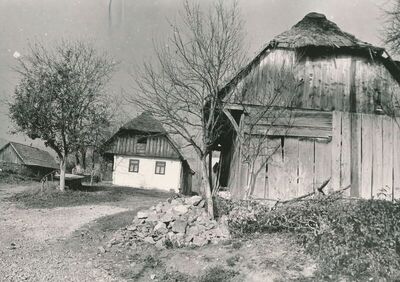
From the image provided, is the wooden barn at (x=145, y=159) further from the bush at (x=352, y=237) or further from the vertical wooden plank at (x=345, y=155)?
the bush at (x=352, y=237)

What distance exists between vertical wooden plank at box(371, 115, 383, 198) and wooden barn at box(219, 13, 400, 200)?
0.03 meters

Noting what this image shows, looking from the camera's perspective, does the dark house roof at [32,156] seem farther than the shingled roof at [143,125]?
Yes

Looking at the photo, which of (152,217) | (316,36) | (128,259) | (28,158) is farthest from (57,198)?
→ (28,158)

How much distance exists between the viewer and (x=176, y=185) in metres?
35.0

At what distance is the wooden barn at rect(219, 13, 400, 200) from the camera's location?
508 inches

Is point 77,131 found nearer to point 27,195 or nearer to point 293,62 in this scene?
point 27,195

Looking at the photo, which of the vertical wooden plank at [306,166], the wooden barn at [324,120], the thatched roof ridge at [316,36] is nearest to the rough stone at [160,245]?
the wooden barn at [324,120]

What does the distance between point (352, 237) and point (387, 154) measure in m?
6.41

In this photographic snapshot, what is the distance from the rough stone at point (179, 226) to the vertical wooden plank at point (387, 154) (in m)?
6.68

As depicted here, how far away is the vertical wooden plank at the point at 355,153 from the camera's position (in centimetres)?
1291

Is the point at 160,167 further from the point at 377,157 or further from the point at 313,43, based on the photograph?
the point at 377,157

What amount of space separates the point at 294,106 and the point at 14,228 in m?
10.4

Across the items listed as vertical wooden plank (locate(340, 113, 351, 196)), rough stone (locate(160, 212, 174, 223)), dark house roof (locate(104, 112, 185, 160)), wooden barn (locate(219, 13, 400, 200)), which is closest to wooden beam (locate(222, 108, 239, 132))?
wooden barn (locate(219, 13, 400, 200))

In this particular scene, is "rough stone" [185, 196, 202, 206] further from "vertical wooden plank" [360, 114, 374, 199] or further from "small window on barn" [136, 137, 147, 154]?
"small window on barn" [136, 137, 147, 154]
